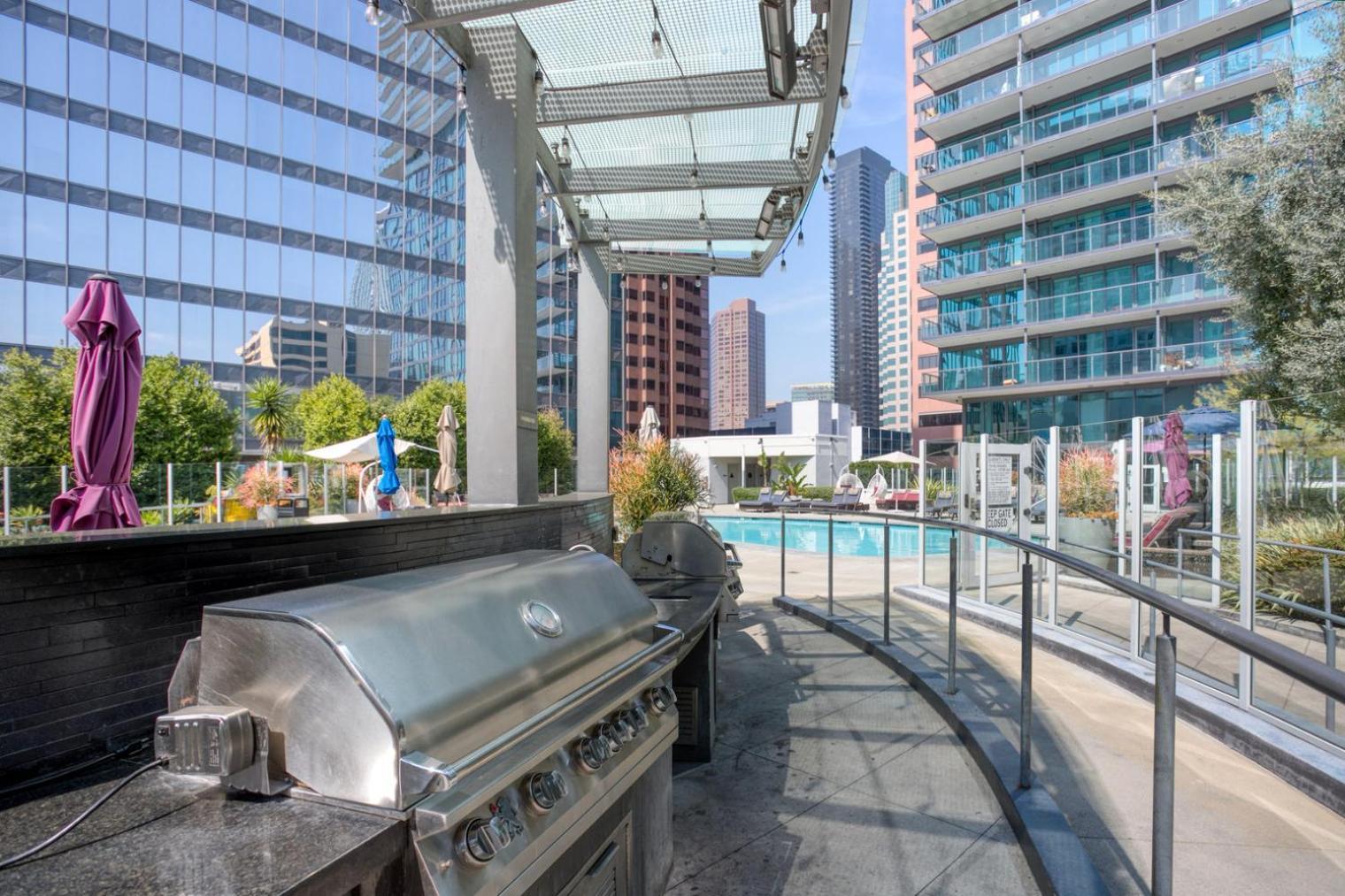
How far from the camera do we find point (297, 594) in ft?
4.93

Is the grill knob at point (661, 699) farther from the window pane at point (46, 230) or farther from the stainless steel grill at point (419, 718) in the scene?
the window pane at point (46, 230)

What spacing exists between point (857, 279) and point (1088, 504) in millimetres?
178606

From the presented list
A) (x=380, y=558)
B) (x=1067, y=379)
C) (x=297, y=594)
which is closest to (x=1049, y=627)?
(x=380, y=558)

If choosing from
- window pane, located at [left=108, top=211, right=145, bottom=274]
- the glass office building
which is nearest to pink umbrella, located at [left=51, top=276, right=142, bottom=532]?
the glass office building

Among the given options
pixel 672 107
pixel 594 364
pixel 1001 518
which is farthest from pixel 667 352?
pixel 672 107

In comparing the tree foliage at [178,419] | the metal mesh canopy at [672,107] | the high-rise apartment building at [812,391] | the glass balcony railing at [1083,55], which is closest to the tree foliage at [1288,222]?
the metal mesh canopy at [672,107]

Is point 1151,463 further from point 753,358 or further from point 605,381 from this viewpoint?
point 753,358

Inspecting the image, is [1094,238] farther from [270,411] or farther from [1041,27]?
[270,411]

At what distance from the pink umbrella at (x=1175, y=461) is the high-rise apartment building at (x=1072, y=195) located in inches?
621

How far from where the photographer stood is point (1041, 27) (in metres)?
27.4

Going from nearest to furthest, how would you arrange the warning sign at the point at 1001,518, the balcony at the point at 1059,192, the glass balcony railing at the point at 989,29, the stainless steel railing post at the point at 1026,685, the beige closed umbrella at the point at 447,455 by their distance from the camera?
the stainless steel railing post at the point at 1026,685
the warning sign at the point at 1001,518
the beige closed umbrella at the point at 447,455
the balcony at the point at 1059,192
the glass balcony railing at the point at 989,29

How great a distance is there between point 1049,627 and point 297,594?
20.3ft

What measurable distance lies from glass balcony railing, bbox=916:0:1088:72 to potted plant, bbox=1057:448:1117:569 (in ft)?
91.4

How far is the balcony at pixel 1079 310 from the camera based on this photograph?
2300cm
